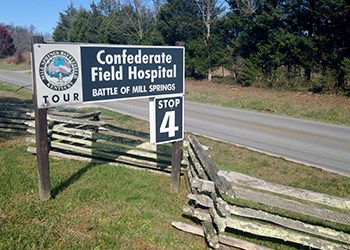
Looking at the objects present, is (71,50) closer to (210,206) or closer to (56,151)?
(210,206)

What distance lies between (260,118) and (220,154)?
23.0 ft

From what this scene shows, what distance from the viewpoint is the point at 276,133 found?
12.9 metres

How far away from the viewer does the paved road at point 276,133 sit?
10.0 metres

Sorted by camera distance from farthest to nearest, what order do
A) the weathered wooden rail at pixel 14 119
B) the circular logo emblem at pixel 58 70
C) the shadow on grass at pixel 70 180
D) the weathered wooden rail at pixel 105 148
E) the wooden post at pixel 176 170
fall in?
the weathered wooden rail at pixel 14 119
the weathered wooden rail at pixel 105 148
the wooden post at pixel 176 170
the shadow on grass at pixel 70 180
the circular logo emblem at pixel 58 70

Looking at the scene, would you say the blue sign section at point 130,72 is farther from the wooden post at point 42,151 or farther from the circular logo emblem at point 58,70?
the wooden post at point 42,151

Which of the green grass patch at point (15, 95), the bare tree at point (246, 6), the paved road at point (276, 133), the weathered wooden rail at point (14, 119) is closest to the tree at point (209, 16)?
the bare tree at point (246, 6)

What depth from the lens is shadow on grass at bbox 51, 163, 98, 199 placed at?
5.90m

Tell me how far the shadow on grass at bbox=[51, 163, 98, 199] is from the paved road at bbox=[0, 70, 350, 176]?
556 centimetres

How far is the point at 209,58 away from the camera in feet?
98.6

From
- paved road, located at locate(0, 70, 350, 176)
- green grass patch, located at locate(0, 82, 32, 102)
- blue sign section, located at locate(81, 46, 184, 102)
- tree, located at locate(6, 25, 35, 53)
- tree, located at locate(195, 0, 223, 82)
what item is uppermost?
tree, located at locate(6, 25, 35, 53)

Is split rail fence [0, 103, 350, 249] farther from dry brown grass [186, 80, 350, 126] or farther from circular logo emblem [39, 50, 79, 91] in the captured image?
dry brown grass [186, 80, 350, 126]

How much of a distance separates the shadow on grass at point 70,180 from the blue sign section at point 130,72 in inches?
71.0

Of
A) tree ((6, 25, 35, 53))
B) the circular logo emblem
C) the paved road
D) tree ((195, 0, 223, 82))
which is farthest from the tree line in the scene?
tree ((6, 25, 35, 53))

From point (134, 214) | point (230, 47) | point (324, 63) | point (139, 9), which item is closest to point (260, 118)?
point (324, 63)
